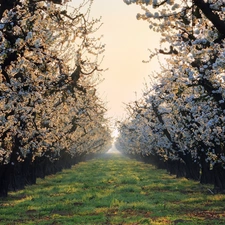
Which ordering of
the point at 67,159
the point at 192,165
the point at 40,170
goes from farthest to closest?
the point at 67,159 → the point at 40,170 → the point at 192,165

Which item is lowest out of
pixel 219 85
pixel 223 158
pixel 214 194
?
pixel 214 194

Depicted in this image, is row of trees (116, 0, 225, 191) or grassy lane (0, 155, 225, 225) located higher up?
row of trees (116, 0, 225, 191)

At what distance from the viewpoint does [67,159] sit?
71.4 metres

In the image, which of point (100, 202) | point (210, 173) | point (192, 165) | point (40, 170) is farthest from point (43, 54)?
point (40, 170)

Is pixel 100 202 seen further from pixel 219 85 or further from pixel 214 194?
pixel 219 85

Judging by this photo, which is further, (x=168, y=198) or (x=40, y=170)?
(x=40, y=170)

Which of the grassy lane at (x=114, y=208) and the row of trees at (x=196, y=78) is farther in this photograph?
the grassy lane at (x=114, y=208)

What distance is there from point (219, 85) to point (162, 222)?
6.23m

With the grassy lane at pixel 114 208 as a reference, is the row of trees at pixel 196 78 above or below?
above

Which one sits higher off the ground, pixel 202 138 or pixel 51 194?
pixel 202 138

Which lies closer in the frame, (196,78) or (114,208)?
(196,78)

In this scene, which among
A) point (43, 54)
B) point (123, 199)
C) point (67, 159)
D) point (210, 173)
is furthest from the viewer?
point (67, 159)

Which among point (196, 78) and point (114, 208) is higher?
point (196, 78)

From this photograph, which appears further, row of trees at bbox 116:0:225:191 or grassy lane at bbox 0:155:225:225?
grassy lane at bbox 0:155:225:225
